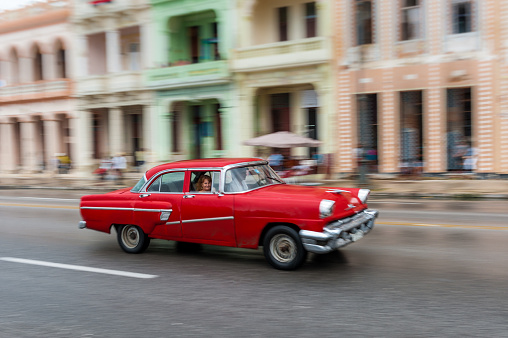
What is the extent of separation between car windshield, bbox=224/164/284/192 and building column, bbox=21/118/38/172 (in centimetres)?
2894

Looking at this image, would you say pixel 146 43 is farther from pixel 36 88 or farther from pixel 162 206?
pixel 162 206

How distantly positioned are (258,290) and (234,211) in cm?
136

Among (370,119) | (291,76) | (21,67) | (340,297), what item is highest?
(21,67)

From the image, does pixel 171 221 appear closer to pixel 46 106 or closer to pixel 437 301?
pixel 437 301

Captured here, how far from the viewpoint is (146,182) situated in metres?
7.96

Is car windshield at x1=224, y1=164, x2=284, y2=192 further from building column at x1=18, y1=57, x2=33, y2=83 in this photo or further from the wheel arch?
building column at x1=18, y1=57, x2=33, y2=83

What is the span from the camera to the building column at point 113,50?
28.8 m

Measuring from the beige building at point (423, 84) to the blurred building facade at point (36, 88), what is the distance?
17.6m

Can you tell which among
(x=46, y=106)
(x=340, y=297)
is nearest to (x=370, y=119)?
(x=340, y=297)

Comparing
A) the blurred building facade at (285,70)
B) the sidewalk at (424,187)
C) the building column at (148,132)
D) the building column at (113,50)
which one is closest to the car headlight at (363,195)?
the sidewalk at (424,187)

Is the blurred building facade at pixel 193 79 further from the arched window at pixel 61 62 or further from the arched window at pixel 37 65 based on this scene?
the arched window at pixel 37 65

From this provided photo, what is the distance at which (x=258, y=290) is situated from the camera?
19.1 ft

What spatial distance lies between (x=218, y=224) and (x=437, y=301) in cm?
305

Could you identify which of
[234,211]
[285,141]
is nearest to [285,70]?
[285,141]
